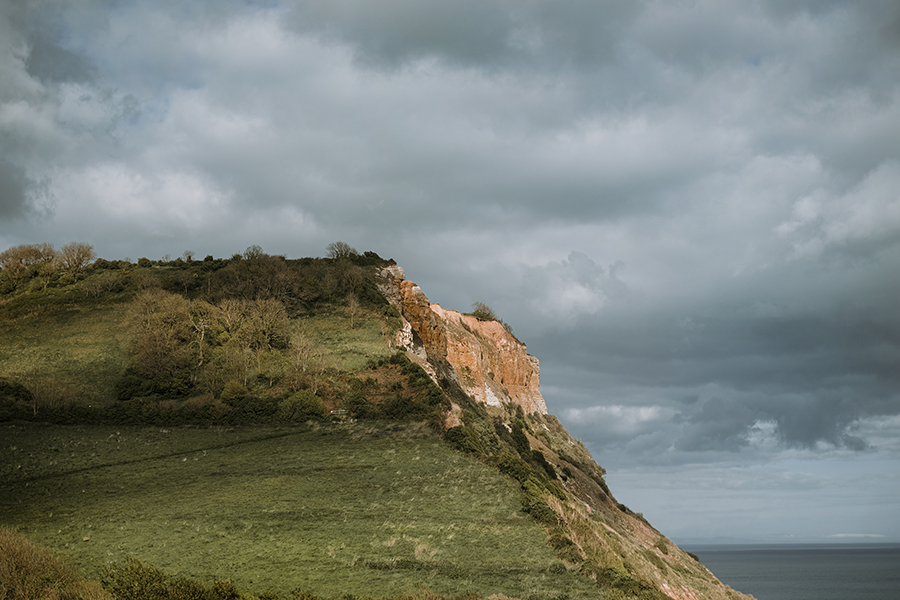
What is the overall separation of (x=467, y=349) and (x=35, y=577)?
60.4 m

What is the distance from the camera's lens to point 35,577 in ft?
76.3

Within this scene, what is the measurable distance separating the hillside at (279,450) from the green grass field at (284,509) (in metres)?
0.12

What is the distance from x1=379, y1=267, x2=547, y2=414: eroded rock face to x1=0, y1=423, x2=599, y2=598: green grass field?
1797 centimetres

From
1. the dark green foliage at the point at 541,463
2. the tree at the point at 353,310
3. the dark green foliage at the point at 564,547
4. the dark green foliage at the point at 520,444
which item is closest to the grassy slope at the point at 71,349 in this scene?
the tree at the point at 353,310

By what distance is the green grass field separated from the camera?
1061 inches

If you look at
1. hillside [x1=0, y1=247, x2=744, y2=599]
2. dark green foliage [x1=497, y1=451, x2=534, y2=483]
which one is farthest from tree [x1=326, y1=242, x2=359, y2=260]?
dark green foliage [x1=497, y1=451, x2=534, y2=483]

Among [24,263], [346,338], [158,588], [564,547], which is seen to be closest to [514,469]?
[564,547]

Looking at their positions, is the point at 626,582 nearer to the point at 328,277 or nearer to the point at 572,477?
the point at 572,477

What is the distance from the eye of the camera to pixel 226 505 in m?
33.2

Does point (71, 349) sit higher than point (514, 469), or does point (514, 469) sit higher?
point (71, 349)

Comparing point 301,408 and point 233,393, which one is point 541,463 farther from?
point 233,393

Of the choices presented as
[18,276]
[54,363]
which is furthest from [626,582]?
[18,276]

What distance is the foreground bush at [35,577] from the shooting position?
2247cm

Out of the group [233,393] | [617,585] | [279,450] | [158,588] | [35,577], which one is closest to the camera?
[158,588]
